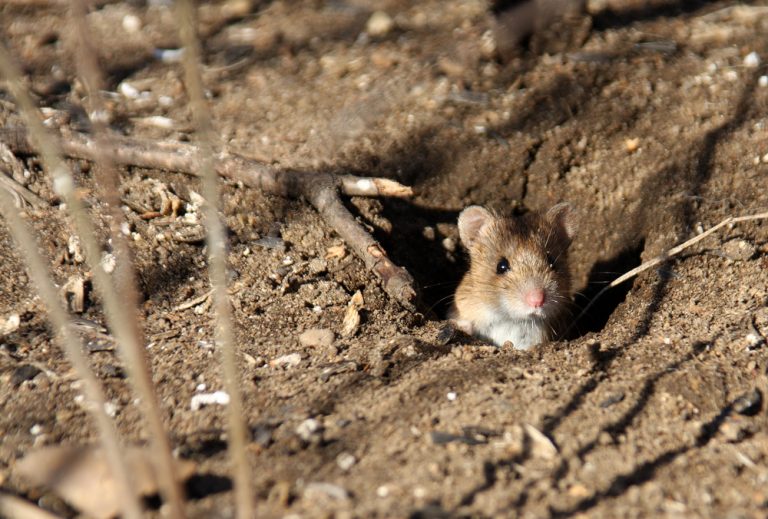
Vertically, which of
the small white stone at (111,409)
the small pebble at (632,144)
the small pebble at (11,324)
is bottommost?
the small pebble at (632,144)

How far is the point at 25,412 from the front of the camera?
337 cm

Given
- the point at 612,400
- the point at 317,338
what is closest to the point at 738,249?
the point at 612,400

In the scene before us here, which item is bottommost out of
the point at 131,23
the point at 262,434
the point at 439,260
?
the point at 439,260

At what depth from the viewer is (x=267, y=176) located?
4859 millimetres

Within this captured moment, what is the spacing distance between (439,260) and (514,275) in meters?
0.66

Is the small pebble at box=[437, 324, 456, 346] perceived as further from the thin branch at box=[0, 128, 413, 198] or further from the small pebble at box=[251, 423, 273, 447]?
the small pebble at box=[251, 423, 273, 447]

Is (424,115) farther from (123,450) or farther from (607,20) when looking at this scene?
(123,450)

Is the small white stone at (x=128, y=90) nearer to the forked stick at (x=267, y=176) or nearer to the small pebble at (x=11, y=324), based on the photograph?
the forked stick at (x=267, y=176)

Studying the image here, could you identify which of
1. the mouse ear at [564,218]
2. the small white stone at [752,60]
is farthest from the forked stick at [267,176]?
the small white stone at [752,60]

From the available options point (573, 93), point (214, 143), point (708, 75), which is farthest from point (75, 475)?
point (708, 75)

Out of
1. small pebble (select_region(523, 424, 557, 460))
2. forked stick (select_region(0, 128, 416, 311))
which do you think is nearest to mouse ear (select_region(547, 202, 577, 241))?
forked stick (select_region(0, 128, 416, 311))

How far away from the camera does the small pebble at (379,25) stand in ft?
22.6

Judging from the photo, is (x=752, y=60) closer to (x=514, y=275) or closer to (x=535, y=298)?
(x=514, y=275)

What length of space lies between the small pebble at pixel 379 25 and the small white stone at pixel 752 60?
3.02m
